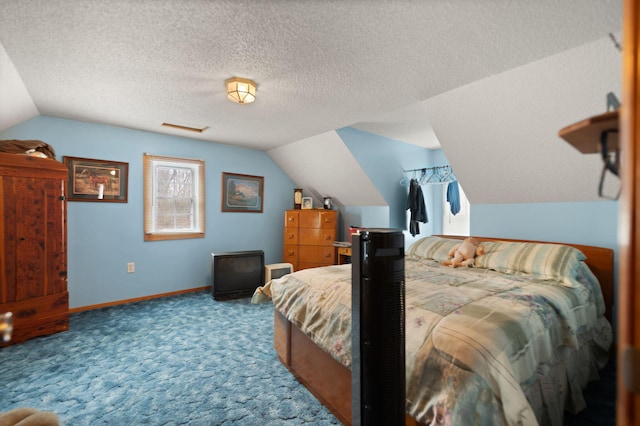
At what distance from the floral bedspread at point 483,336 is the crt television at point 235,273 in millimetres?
1847

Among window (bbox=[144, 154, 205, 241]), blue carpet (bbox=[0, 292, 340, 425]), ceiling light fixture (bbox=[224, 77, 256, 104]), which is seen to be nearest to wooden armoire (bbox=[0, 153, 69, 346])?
blue carpet (bbox=[0, 292, 340, 425])

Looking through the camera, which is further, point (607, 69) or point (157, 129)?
point (157, 129)

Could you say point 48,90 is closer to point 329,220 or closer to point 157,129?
point 157,129

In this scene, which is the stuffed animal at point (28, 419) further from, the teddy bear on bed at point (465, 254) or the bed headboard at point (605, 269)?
the bed headboard at point (605, 269)

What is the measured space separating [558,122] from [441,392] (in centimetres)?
233

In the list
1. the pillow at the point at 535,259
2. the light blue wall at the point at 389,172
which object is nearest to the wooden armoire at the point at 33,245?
the light blue wall at the point at 389,172

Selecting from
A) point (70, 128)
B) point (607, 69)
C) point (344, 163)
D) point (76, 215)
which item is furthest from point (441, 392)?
point (70, 128)

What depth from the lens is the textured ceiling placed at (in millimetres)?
1517

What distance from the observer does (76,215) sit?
338 cm

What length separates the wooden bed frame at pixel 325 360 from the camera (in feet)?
5.42

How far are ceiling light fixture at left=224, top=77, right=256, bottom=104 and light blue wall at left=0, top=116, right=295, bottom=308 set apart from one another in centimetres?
214

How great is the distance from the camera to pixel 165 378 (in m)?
2.07

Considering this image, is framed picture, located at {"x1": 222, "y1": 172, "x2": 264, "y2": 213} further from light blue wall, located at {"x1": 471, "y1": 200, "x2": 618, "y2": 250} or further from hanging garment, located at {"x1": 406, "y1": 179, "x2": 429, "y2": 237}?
light blue wall, located at {"x1": 471, "y1": 200, "x2": 618, "y2": 250}

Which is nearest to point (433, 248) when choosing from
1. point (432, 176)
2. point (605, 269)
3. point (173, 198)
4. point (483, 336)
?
point (605, 269)
